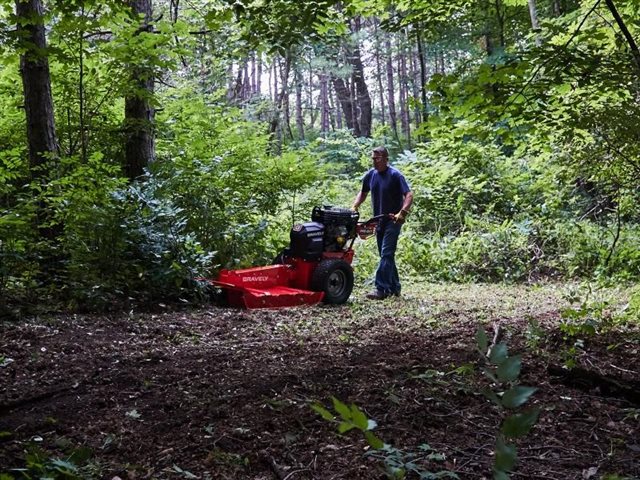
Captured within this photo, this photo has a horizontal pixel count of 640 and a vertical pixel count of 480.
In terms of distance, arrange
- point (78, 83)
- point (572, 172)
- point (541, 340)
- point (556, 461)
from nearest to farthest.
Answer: point (556, 461), point (541, 340), point (572, 172), point (78, 83)

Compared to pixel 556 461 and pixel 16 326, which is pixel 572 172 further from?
pixel 16 326

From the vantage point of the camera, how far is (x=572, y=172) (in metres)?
7.16

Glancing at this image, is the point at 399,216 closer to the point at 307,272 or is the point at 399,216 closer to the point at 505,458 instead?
the point at 307,272

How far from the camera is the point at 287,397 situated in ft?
12.3

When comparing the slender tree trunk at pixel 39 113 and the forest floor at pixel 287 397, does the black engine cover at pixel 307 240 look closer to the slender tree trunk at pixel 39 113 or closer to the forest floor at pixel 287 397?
the forest floor at pixel 287 397

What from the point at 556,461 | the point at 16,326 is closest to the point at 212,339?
the point at 16,326

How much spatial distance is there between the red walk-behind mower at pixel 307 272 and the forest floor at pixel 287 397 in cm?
111

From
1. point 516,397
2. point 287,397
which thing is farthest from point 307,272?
point 516,397

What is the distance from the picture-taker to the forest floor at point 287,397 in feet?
9.37

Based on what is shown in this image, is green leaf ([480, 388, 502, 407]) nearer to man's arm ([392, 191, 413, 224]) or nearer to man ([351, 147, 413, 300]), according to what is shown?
man's arm ([392, 191, 413, 224])

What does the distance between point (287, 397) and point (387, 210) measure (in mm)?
5404

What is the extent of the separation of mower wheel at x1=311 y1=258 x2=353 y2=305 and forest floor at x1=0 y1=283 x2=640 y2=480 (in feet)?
4.96

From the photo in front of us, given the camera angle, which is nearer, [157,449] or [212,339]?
[157,449]

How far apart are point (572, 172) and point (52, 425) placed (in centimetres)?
→ 622
